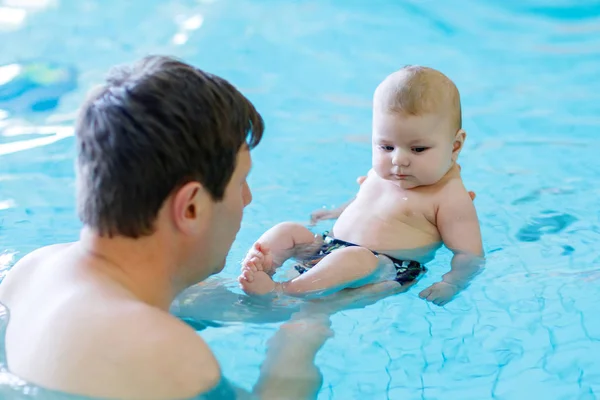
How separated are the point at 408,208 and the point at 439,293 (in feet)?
1.58

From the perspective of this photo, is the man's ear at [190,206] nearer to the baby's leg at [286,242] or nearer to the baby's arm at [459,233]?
the baby's leg at [286,242]

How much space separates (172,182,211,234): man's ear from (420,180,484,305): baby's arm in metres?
1.25

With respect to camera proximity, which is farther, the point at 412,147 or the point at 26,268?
the point at 412,147

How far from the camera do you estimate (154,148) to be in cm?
177

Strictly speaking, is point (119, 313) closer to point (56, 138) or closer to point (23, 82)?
point (56, 138)

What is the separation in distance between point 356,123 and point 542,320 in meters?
2.53

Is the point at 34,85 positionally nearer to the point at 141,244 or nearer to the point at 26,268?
the point at 26,268

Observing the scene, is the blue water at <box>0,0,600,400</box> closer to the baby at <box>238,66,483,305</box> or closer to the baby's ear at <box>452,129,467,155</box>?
the baby at <box>238,66,483,305</box>

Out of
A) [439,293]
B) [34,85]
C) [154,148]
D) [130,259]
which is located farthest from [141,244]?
[34,85]

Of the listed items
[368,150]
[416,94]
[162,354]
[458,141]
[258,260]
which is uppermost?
[416,94]

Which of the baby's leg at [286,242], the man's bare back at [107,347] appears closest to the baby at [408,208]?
the baby's leg at [286,242]

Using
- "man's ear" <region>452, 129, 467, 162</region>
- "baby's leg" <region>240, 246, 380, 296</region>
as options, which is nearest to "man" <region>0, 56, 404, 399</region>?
"baby's leg" <region>240, 246, 380, 296</region>

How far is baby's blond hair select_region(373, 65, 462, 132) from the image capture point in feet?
9.90

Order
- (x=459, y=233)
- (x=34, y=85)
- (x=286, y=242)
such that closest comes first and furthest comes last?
1. (x=286, y=242)
2. (x=459, y=233)
3. (x=34, y=85)
